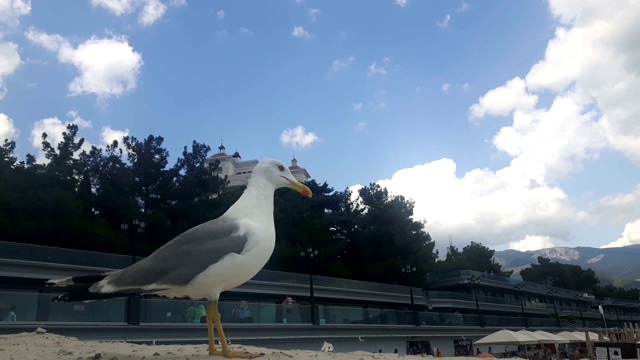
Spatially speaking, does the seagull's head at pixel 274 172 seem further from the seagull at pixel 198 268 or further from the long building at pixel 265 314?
the long building at pixel 265 314

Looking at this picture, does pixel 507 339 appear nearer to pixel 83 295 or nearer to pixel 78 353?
pixel 78 353

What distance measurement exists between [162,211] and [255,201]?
81.0 ft

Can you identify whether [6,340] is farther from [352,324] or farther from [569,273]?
[569,273]

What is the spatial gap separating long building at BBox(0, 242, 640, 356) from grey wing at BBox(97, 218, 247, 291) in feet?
35.6

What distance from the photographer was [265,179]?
595cm

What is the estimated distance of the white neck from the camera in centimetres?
562

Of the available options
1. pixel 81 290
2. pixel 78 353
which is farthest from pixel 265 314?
pixel 81 290

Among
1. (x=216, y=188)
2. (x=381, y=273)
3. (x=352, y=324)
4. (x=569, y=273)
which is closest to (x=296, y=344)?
(x=352, y=324)

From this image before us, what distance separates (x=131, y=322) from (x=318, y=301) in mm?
19492

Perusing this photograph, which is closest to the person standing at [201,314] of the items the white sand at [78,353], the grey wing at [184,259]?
the white sand at [78,353]

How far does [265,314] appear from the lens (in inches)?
790

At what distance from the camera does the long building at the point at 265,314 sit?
14.6m

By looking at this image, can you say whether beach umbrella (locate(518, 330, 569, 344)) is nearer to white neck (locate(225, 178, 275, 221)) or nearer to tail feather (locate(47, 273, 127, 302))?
white neck (locate(225, 178, 275, 221))

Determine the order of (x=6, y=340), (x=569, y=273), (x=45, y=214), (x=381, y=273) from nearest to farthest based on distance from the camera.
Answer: (x=6, y=340) → (x=45, y=214) → (x=381, y=273) → (x=569, y=273)
